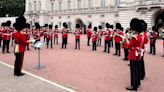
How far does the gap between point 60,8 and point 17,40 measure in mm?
40744

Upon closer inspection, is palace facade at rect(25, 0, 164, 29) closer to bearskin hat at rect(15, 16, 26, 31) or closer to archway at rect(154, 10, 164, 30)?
archway at rect(154, 10, 164, 30)

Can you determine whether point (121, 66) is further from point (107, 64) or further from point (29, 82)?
point (29, 82)

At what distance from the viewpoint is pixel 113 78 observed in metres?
9.48

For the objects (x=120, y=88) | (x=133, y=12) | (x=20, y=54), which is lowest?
(x=120, y=88)

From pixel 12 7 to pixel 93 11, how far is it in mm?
26608

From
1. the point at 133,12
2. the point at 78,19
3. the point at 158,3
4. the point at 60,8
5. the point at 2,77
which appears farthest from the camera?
the point at 60,8

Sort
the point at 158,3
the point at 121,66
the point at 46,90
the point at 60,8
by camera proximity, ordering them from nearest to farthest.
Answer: the point at 46,90 → the point at 121,66 → the point at 158,3 → the point at 60,8

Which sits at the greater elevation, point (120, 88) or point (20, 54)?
point (20, 54)

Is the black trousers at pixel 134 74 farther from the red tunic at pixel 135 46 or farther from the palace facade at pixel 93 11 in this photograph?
the palace facade at pixel 93 11

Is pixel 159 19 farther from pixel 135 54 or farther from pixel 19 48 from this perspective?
pixel 135 54

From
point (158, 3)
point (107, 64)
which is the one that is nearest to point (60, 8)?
point (158, 3)

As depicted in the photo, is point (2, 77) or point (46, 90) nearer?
point (46, 90)

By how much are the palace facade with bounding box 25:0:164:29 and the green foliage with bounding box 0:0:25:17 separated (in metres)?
7.89

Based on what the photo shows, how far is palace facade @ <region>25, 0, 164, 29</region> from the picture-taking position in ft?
108
